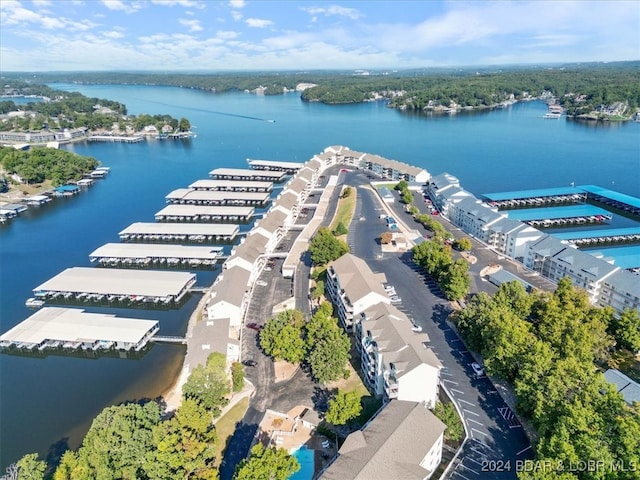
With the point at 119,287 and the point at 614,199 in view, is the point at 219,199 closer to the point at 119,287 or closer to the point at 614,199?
the point at 119,287

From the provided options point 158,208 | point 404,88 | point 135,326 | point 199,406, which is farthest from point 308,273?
point 404,88

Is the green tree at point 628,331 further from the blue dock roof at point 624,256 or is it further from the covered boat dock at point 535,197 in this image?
the covered boat dock at point 535,197

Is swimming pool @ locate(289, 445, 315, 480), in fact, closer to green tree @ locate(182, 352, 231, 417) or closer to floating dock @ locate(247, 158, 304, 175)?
green tree @ locate(182, 352, 231, 417)

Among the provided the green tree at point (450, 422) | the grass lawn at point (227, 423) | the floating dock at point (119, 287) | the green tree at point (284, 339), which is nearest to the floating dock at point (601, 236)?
the green tree at point (450, 422)

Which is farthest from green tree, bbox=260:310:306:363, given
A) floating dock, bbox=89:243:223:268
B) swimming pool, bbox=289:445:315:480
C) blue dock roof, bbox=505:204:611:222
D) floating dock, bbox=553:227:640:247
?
blue dock roof, bbox=505:204:611:222

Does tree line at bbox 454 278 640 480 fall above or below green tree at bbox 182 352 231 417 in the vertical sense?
above

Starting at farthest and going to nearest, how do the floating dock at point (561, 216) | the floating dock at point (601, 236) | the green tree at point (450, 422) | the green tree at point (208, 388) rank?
the floating dock at point (561, 216) < the floating dock at point (601, 236) < the green tree at point (208, 388) < the green tree at point (450, 422)

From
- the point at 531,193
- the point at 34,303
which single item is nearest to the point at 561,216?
the point at 531,193
